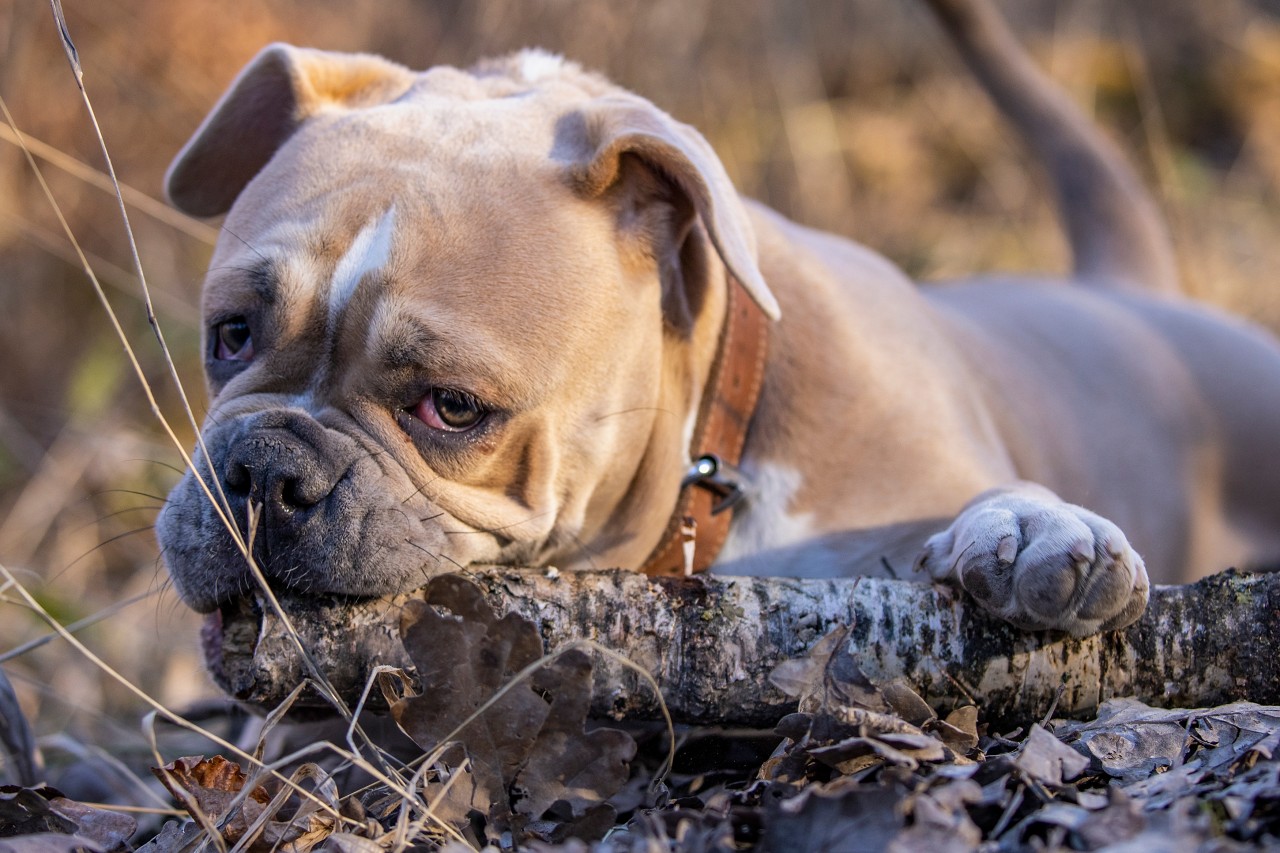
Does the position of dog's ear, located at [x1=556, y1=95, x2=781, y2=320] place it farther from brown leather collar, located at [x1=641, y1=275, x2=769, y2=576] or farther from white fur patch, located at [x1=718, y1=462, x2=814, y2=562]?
white fur patch, located at [x1=718, y1=462, x2=814, y2=562]

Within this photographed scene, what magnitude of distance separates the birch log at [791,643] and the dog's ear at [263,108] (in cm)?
153

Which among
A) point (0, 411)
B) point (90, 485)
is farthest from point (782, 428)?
point (0, 411)

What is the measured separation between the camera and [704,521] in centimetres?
285

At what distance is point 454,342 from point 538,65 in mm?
1309

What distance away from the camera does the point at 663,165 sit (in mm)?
2617

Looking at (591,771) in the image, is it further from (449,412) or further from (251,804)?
(449,412)

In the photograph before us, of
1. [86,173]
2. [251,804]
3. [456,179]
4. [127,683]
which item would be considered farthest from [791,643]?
[86,173]

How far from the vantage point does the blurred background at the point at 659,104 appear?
5.25 meters

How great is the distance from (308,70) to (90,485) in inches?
123

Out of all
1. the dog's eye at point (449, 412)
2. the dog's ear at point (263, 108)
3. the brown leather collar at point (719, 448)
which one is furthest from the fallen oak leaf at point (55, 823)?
the dog's ear at point (263, 108)

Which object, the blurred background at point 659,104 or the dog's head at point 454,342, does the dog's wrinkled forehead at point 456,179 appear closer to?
the dog's head at point 454,342

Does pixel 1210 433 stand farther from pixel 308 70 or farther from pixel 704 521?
pixel 308 70

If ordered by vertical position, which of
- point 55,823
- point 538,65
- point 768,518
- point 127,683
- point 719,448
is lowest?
point 55,823

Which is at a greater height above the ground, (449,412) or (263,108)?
(263,108)
